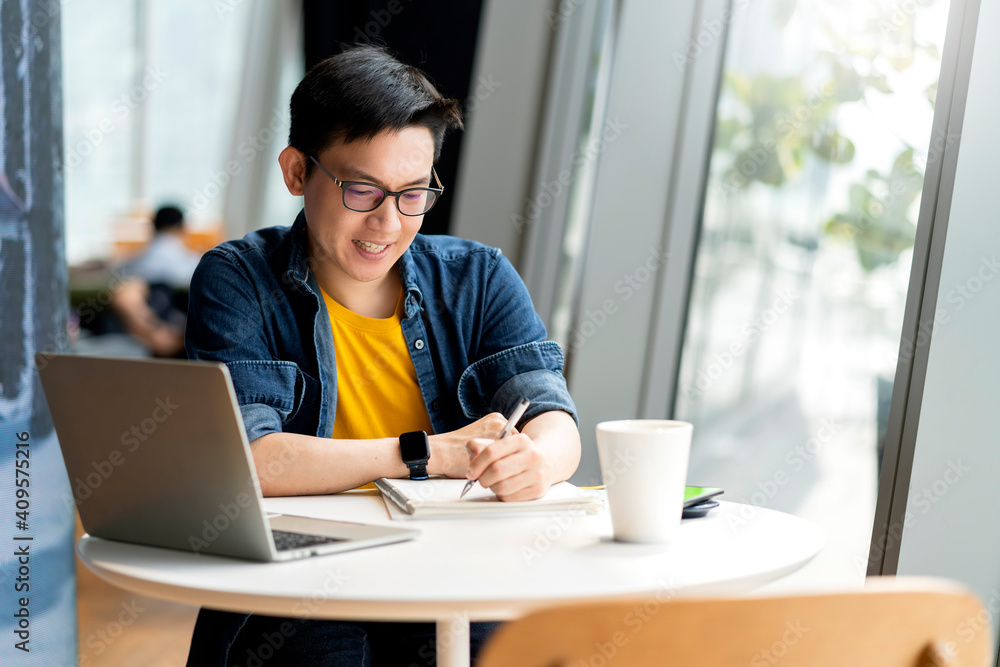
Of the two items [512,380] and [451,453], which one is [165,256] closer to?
[512,380]

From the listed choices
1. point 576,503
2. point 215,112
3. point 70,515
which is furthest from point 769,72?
point 215,112

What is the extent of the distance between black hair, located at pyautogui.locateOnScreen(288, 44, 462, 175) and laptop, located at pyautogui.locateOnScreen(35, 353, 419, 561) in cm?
66

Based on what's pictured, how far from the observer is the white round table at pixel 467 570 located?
80 cm

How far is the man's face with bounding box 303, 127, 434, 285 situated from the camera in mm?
1402

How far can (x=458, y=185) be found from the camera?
3.30 metres

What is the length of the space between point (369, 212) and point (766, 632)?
98 cm

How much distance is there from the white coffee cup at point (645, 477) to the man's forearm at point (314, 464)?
39 cm

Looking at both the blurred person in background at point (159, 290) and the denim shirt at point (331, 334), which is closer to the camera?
the denim shirt at point (331, 334)

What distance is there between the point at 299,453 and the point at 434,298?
45cm

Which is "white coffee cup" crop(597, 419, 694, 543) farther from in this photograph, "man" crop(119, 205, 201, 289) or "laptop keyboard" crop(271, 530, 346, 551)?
"man" crop(119, 205, 201, 289)

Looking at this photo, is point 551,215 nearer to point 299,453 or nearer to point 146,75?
point 299,453

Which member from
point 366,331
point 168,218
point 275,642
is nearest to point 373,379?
point 366,331

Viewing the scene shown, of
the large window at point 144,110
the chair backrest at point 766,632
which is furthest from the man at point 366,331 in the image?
the large window at point 144,110

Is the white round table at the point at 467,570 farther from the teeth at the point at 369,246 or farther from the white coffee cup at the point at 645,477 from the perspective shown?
the teeth at the point at 369,246
